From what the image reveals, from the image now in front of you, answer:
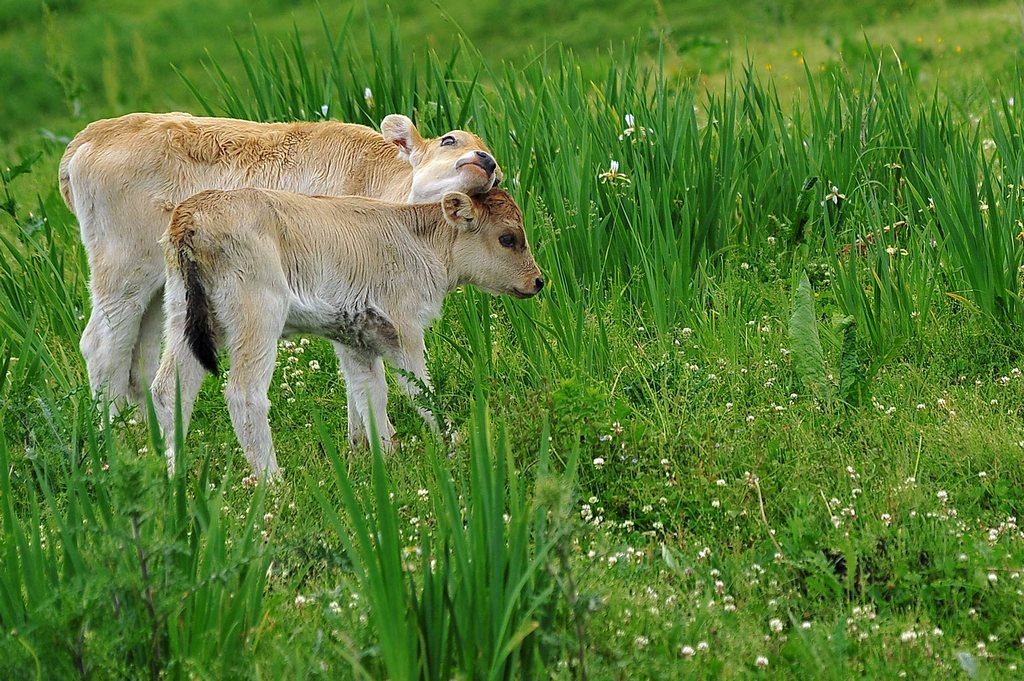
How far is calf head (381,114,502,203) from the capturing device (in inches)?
208

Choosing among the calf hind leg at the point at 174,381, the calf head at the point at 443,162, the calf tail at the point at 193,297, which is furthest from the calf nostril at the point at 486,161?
the calf hind leg at the point at 174,381

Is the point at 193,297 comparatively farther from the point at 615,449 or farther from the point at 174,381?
the point at 615,449

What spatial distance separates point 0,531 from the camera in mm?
4047

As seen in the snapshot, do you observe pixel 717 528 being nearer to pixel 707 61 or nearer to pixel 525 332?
pixel 525 332

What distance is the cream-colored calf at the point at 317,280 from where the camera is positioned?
4637 mm

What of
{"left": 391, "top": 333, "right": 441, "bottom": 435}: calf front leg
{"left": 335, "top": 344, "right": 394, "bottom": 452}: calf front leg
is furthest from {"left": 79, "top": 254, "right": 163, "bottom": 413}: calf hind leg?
{"left": 391, "top": 333, "right": 441, "bottom": 435}: calf front leg

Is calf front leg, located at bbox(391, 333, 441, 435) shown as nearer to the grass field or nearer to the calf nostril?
the grass field

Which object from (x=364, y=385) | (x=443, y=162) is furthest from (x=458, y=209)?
(x=364, y=385)

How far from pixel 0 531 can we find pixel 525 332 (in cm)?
227

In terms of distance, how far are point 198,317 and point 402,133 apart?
61.3 inches

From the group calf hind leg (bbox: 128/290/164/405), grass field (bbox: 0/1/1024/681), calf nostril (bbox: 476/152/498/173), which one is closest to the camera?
grass field (bbox: 0/1/1024/681)

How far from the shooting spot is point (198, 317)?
4652mm

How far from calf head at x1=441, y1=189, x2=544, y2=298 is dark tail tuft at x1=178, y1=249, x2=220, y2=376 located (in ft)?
3.76

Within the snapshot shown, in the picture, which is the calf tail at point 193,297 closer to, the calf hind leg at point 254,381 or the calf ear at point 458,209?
the calf hind leg at point 254,381
